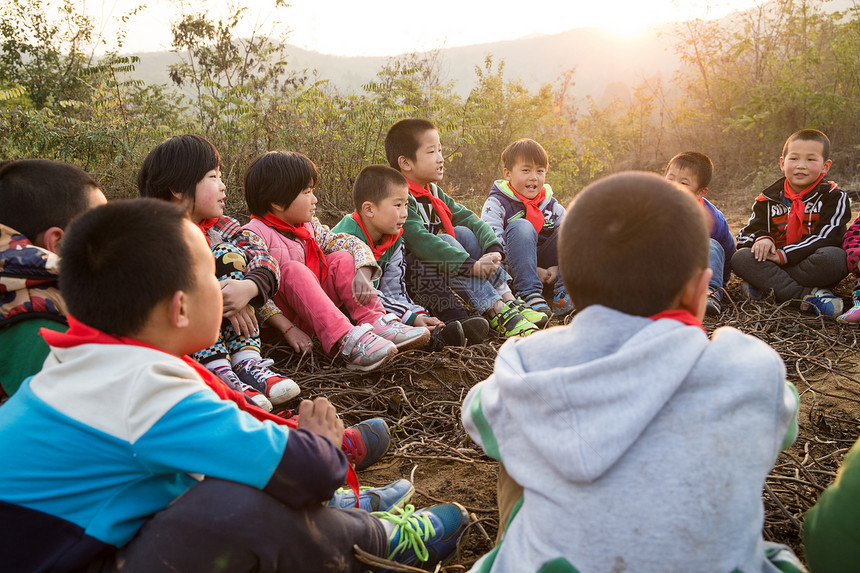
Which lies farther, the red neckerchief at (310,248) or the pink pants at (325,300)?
the red neckerchief at (310,248)

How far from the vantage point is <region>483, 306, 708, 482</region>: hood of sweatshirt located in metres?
0.92

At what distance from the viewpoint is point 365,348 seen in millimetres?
2662

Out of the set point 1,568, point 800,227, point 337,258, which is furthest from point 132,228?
point 800,227

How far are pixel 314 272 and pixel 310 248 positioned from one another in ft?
0.47

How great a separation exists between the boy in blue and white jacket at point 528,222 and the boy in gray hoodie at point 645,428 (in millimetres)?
2762

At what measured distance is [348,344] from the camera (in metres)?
2.70

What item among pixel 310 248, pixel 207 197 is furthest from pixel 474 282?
pixel 207 197

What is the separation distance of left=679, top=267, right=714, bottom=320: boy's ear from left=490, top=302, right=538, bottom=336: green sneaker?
7.09 ft

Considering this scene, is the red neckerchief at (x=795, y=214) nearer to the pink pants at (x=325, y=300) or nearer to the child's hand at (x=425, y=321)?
the child's hand at (x=425, y=321)

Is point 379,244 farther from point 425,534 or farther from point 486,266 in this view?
point 425,534

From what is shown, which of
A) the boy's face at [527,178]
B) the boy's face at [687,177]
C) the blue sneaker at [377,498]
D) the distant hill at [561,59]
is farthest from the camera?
the distant hill at [561,59]

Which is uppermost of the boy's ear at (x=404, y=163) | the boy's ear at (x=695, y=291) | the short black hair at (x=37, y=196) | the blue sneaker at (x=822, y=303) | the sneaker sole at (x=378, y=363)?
the short black hair at (x=37, y=196)

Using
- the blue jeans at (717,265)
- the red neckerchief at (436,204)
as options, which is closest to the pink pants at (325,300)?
the red neckerchief at (436,204)

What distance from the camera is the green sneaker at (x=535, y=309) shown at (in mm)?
3457
